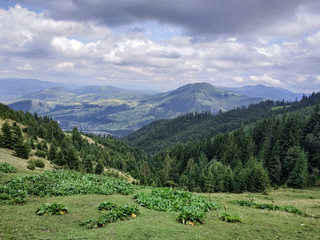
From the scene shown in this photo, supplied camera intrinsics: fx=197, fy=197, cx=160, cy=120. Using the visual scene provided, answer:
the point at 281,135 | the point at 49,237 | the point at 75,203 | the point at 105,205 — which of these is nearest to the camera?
the point at 49,237

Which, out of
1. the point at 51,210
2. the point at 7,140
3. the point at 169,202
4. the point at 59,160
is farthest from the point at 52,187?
the point at 59,160

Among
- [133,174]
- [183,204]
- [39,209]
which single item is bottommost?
[133,174]

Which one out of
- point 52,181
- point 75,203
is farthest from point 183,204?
point 52,181

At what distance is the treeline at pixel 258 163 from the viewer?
6028cm

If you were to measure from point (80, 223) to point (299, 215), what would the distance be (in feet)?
75.7

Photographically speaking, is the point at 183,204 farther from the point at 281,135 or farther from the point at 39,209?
the point at 281,135

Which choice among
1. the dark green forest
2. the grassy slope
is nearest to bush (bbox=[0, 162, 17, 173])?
the grassy slope

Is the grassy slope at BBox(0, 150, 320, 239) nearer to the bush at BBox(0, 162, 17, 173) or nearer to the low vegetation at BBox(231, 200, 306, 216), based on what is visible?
the low vegetation at BBox(231, 200, 306, 216)

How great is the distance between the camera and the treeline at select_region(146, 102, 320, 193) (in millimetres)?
60281

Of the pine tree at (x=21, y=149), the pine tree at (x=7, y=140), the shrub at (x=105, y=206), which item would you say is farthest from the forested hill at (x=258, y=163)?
the pine tree at (x=7, y=140)

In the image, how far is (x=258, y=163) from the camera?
66.4 metres

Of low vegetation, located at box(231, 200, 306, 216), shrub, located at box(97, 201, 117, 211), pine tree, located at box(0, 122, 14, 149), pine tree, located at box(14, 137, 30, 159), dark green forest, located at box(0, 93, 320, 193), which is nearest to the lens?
shrub, located at box(97, 201, 117, 211)

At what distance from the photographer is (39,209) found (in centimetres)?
1630

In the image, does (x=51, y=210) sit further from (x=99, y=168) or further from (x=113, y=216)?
(x=99, y=168)
